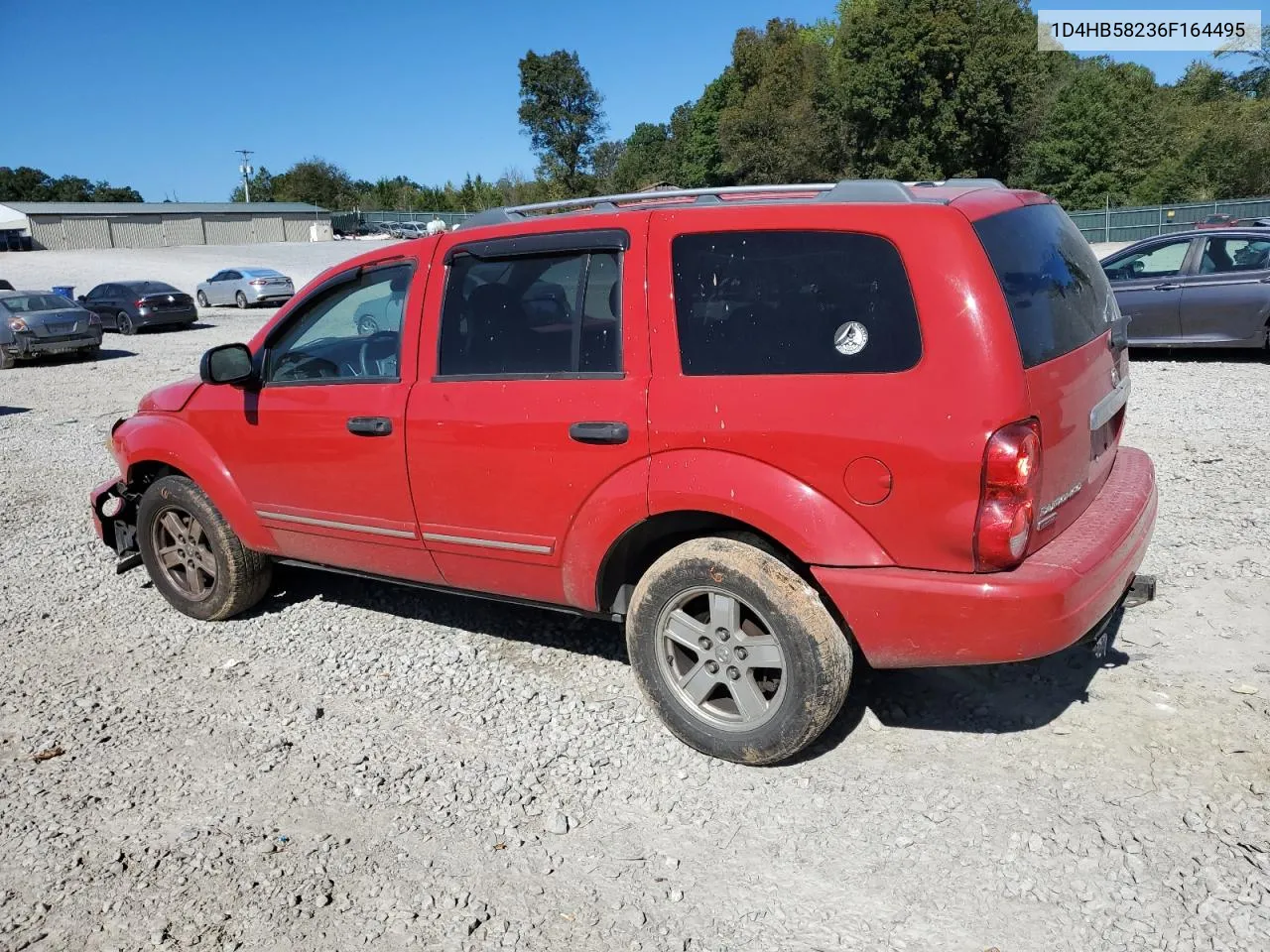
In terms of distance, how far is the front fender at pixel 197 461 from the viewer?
16.0 ft

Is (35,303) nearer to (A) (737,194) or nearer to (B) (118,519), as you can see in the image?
(B) (118,519)

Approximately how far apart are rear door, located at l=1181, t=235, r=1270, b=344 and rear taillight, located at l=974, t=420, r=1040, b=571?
9.53 metres

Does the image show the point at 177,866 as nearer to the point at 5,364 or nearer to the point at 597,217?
the point at 597,217

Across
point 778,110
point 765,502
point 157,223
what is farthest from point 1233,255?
point 157,223

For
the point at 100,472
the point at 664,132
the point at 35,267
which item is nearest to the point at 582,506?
the point at 100,472

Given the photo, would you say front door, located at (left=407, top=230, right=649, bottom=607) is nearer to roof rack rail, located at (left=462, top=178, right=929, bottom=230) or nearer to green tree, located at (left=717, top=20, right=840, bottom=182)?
roof rack rail, located at (left=462, top=178, right=929, bottom=230)

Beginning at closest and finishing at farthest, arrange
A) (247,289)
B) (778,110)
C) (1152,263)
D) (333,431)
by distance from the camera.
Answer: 1. (333,431)
2. (1152,263)
3. (247,289)
4. (778,110)

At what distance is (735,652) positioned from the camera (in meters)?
3.50

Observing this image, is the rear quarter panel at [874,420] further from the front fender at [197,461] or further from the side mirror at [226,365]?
the front fender at [197,461]

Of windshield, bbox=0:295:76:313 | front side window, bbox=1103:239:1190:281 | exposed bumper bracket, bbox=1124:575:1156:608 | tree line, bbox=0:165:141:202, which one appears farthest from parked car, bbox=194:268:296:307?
tree line, bbox=0:165:141:202

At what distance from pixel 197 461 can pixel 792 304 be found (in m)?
3.19

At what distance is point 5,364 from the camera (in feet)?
63.5

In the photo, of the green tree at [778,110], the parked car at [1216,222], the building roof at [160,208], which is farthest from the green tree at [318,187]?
the parked car at [1216,222]

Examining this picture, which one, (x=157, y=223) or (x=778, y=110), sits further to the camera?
(x=157, y=223)
